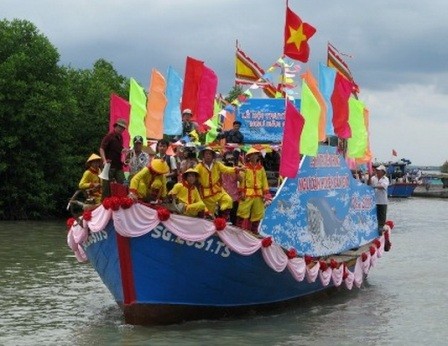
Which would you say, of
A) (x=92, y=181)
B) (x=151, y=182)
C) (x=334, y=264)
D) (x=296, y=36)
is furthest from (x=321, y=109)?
(x=92, y=181)

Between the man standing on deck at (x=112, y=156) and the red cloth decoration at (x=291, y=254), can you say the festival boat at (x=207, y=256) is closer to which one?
the red cloth decoration at (x=291, y=254)

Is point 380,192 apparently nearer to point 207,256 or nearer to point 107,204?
point 207,256

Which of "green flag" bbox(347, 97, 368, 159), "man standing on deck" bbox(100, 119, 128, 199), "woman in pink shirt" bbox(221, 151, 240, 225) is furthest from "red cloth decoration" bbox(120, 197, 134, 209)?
Result: "green flag" bbox(347, 97, 368, 159)

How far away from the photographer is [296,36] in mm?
17406

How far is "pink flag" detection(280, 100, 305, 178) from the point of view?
49.4 feet

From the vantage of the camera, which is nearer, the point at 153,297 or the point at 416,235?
the point at 153,297

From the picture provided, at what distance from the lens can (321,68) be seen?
1875 centimetres

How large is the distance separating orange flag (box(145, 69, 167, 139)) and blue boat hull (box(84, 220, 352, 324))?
4.66 meters

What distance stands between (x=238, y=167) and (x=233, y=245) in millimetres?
2392

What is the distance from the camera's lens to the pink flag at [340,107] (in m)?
18.3

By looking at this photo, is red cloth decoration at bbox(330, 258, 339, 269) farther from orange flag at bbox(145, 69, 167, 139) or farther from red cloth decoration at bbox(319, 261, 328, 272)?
orange flag at bbox(145, 69, 167, 139)

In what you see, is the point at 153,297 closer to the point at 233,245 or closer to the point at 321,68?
the point at 233,245

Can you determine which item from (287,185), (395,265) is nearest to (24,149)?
(395,265)

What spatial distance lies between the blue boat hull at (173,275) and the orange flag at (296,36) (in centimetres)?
479
